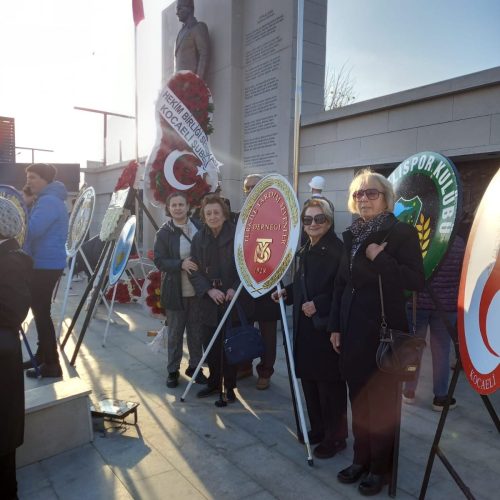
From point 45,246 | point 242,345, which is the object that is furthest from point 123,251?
point 242,345

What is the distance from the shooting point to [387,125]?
5.54 m

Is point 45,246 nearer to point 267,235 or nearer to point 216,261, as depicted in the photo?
point 216,261

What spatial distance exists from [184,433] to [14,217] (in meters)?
1.80

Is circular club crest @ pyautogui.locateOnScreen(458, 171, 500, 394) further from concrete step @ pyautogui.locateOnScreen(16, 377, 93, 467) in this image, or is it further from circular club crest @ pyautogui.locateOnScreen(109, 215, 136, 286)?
circular club crest @ pyautogui.locateOnScreen(109, 215, 136, 286)

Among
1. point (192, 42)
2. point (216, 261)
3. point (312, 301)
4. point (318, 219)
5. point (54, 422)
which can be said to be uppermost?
point (192, 42)

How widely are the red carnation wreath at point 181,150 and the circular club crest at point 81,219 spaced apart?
2.39ft

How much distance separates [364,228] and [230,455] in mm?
1648

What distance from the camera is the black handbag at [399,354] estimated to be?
6.82 feet

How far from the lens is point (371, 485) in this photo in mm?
2311

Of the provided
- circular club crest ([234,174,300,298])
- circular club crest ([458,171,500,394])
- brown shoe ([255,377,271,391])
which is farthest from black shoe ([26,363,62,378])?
circular club crest ([458,171,500,394])

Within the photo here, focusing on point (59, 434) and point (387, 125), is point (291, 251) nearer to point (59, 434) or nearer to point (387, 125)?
point (59, 434)

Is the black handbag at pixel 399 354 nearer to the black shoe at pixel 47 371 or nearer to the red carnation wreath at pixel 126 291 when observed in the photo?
the black shoe at pixel 47 371

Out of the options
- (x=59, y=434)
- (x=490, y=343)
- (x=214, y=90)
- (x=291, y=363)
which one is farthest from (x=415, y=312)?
(x=214, y=90)

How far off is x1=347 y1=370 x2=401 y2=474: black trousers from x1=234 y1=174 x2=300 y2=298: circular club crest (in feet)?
2.75
